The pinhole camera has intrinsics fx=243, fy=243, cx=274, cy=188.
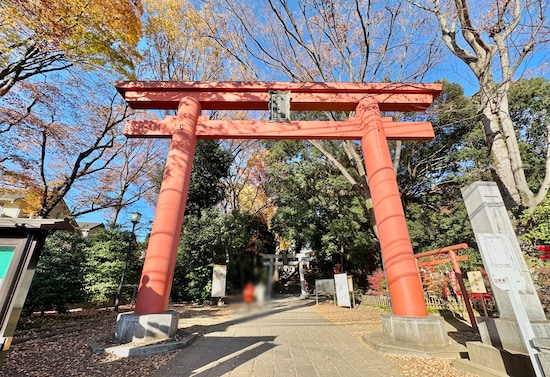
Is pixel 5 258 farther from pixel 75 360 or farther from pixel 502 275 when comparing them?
pixel 502 275

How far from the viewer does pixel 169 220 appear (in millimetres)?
5219

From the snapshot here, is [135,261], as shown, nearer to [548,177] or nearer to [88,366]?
[88,366]

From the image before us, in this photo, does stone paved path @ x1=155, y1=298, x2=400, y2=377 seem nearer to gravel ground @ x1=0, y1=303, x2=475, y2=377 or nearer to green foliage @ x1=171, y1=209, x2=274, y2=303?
gravel ground @ x1=0, y1=303, x2=475, y2=377

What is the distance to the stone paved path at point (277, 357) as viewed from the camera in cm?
337

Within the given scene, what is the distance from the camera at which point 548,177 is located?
501 centimetres

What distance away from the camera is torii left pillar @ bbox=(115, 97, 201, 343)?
451cm

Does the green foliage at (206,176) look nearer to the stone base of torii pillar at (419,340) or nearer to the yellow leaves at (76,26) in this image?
the yellow leaves at (76,26)

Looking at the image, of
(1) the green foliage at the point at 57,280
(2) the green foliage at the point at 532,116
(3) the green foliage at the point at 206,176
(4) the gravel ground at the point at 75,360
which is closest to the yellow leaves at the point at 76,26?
(3) the green foliage at the point at 206,176

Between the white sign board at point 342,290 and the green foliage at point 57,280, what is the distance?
31.2 feet

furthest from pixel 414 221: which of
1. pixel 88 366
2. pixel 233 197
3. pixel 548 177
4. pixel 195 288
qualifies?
pixel 88 366

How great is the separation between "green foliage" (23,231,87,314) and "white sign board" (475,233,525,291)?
9703 millimetres

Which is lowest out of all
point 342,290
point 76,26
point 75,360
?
point 75,360

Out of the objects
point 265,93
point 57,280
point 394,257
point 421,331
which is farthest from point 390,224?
point 57,280

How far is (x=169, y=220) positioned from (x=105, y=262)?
19.2ft
